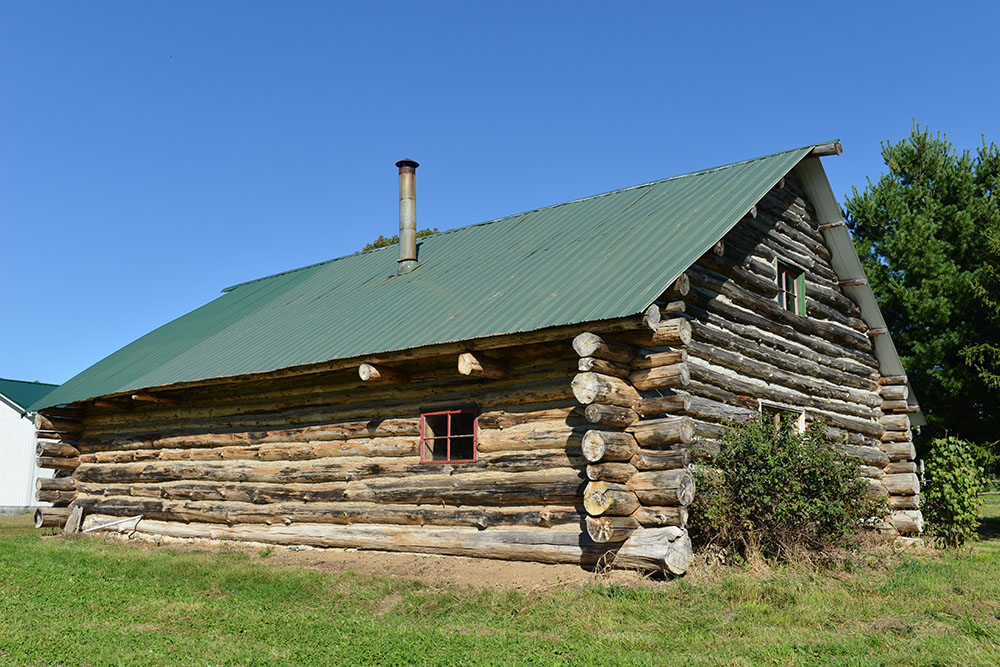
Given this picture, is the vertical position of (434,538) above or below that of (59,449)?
below

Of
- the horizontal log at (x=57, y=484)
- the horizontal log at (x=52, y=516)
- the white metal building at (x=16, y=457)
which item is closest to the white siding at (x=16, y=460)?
Result: the white metal building at (x=16, y=457)

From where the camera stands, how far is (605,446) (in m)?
10.6

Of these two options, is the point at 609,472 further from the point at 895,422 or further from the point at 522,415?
the point at 895,422

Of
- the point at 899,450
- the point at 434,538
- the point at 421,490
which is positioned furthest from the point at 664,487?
the point at 899,450

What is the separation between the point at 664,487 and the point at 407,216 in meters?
10.2

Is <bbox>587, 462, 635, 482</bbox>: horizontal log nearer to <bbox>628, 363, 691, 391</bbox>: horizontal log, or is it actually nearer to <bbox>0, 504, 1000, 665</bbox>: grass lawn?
<bbox>628, 363, 691, 391</bbox>: horizontal log

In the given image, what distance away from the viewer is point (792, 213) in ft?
Result: 52.1

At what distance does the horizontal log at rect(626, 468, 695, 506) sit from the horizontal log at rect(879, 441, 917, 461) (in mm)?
8127

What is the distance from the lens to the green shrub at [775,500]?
432 inches

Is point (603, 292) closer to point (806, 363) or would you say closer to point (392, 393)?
point (392, 393)

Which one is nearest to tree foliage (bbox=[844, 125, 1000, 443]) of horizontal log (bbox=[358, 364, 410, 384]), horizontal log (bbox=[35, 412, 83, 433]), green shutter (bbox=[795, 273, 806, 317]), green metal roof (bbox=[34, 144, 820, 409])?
green shutter (bbox=[795, 273, 806, 317])

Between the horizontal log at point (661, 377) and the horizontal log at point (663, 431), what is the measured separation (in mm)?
439

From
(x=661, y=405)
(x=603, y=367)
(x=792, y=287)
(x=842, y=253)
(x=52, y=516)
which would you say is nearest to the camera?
(x=603, y=367)

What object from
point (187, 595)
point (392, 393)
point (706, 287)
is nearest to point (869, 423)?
point (706, 287)
